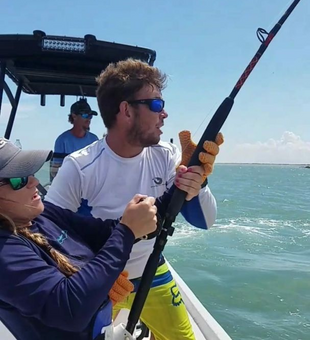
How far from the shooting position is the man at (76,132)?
13.3 ft

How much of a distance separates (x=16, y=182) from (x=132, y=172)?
31.6 inches

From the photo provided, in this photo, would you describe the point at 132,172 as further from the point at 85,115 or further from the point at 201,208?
the point at 85,115

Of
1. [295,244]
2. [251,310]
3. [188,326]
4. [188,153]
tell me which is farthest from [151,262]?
[295,244]

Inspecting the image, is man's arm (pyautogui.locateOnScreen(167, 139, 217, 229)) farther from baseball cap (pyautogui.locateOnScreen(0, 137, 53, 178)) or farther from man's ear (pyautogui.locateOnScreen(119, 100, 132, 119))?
baseball cap (pyautogui.locateOnScreen(0, 137, 53, 178))

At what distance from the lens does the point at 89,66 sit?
3.50 metres

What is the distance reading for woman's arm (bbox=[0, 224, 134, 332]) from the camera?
1.02 m

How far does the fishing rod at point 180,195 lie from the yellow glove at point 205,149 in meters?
0.03

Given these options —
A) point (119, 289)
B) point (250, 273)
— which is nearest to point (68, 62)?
point (119, 289)

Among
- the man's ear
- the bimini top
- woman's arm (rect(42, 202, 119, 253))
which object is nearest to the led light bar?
the bimini top

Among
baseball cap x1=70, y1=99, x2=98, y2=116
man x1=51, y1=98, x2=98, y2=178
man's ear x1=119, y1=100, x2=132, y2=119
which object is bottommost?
man's ear x1=119, y1=100, x2=132, y2=119

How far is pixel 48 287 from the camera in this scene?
1.03m

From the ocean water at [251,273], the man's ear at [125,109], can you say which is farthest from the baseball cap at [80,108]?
the ocean water at [251,273]

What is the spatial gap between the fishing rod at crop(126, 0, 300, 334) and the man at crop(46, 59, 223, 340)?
0.26m

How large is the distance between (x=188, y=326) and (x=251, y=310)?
4273 millimetres
